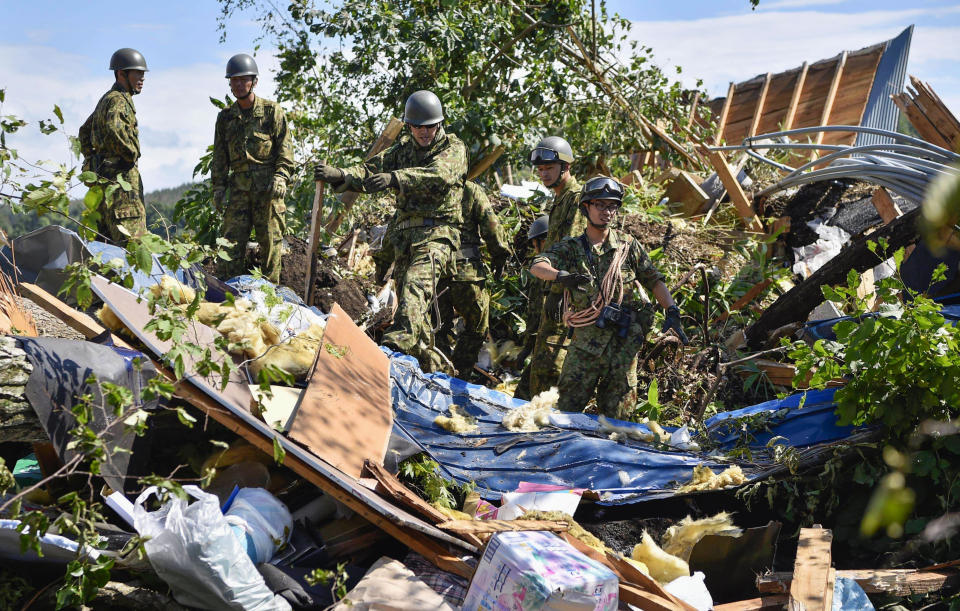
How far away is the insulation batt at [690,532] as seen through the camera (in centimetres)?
371

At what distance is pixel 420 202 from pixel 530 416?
75.7 inches

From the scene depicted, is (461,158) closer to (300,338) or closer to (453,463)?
(300,338)

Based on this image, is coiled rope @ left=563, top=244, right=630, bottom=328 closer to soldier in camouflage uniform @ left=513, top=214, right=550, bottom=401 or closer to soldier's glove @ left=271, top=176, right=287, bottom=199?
soldier in camouflage uniform @ left=513, top=214, right=550, bottom=401

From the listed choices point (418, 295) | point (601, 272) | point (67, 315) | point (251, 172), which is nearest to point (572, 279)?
point (601, 272)

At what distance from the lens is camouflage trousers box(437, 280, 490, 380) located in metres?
6.34

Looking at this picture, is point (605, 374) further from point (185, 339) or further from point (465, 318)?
point (185, 339)

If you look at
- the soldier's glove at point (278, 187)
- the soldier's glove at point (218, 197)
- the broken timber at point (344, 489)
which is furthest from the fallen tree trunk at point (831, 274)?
the soldier's glove at point (218, 197)

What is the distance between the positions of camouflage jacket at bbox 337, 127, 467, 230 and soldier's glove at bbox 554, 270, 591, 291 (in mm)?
1269

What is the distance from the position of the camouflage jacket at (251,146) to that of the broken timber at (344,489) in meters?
4.04

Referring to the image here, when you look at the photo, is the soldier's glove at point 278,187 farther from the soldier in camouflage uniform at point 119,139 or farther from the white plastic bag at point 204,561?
the white plastic bag at point 204,561

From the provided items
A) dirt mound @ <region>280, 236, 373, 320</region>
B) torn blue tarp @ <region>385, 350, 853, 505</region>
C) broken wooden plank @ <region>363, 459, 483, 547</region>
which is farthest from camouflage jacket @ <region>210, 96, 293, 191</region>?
broken wooden plank @ <region>363, 459, 483, 547</region>

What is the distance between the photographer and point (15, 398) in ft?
9.87

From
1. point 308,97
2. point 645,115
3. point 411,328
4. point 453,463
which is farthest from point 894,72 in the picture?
point 453,463

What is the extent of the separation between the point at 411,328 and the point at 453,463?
4.81 ft
